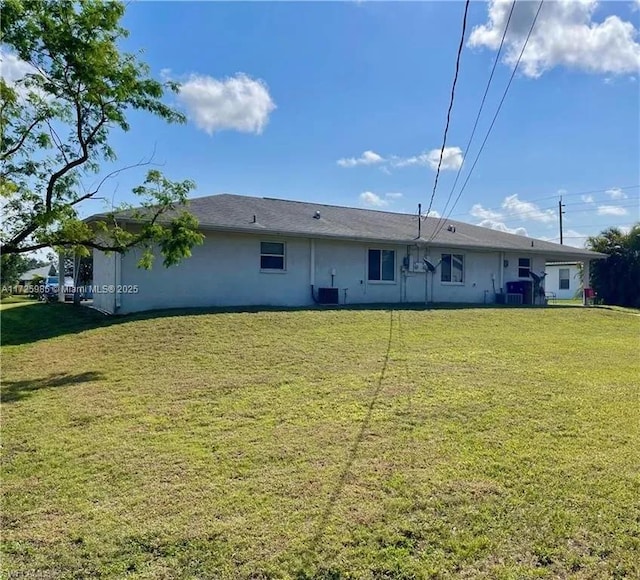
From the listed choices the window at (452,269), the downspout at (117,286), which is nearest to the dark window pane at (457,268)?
the window at (452,269)

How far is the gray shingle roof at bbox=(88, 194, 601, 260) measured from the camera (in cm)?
1491

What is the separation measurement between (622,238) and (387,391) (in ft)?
90.0

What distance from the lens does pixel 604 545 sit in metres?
3.05

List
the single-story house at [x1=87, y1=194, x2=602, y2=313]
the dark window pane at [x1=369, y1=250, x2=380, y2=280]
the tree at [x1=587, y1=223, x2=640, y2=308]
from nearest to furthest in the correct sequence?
the single-story house at [x1=87, y1=194, x2=602, y2=313]
the dark window pane at [x1=369, y1=250, x2=380, y2=280]
the tree at [x1=587, y1=223, x2=640, y2=308]

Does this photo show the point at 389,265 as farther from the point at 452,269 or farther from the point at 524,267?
the point at 524,267

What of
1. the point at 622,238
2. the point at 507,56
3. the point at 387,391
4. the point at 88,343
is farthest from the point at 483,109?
the point at 622,238

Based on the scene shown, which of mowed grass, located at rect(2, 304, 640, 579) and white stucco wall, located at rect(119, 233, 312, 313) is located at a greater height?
white stucco wall, located at rect(119, 233, 312, 313)

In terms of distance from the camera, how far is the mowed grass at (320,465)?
117 inches

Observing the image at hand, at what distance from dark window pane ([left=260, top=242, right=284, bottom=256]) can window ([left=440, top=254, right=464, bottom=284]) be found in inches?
266

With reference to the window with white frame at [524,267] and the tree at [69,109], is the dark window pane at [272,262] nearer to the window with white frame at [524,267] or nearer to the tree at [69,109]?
the tree at [69,109]

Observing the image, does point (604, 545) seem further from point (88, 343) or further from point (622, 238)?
point (622, 238)

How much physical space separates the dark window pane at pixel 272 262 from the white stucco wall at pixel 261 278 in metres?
0.20

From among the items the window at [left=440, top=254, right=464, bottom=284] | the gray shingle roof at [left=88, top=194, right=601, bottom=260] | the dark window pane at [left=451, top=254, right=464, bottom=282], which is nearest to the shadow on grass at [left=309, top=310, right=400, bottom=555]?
the gray shingle roof at [left=88, top=194, right=601, bottom=260]

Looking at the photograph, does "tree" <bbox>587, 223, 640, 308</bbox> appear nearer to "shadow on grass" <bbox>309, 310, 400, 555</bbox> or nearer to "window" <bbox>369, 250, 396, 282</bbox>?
"window" <bbox>369, 250, 396, 282</bbox>
